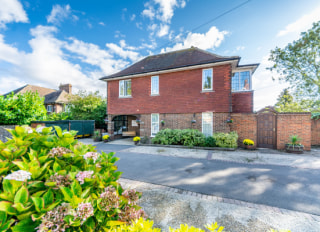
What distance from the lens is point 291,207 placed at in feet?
9.57

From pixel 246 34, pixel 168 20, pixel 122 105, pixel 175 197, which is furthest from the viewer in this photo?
pixel 122 105

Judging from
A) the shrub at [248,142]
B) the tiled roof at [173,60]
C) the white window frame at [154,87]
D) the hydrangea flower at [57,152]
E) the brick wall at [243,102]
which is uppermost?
the tiled roof at [173,60]

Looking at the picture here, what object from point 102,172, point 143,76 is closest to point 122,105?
point 143,76

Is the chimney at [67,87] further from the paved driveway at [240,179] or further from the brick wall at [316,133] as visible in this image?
the brick wall at [316,133]

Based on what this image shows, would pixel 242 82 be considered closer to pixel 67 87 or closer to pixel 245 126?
pixel 245 126

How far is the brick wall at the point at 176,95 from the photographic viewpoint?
9.28 meters

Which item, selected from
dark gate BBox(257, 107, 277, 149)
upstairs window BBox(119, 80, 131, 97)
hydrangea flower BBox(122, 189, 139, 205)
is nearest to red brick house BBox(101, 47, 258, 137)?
upstairs window BBox(119, 80, 131, 97)

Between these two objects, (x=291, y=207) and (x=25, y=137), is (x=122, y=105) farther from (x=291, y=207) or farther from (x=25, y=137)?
(x=291, y=207)

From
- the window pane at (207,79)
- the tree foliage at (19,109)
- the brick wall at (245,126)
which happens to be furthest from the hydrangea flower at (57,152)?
the brick wall at (245,126)

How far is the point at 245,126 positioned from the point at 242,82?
3.68 meters

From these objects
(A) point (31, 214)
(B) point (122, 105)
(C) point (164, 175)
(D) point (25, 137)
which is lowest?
(C) point (164, 175)

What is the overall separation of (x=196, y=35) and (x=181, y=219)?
9725 mm

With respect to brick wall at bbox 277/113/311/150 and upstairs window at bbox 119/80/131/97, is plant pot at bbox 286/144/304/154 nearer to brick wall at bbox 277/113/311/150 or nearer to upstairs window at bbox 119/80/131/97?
brick wall at bbox 277/113/311/150

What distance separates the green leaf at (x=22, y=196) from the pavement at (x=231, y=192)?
85.6 inches
